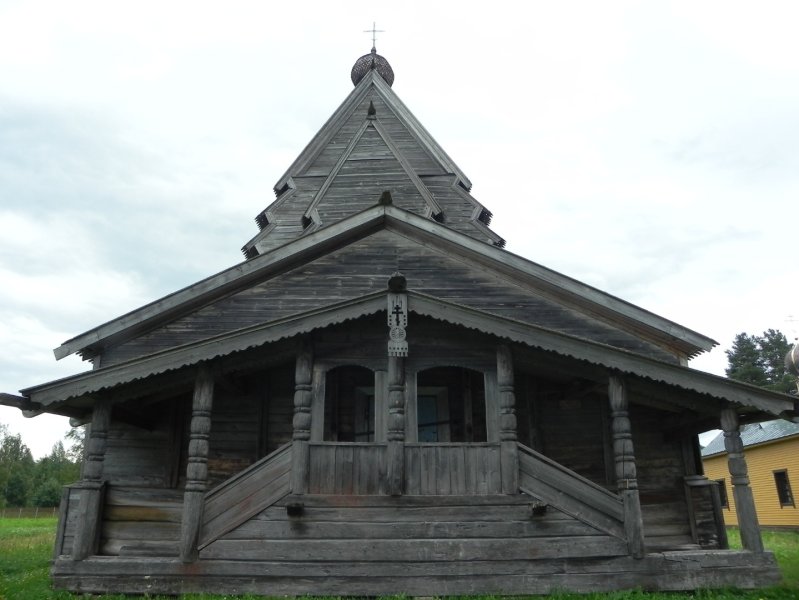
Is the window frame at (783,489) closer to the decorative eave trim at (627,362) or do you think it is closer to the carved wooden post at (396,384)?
the decorative eave trim at (627,362)

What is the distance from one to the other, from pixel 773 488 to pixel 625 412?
24314mm

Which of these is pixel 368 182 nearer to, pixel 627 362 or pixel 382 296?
pixel 382 296

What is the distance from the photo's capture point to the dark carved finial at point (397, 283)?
8344 mm

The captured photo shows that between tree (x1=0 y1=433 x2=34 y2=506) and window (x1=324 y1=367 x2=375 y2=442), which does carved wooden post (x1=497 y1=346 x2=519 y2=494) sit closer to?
window (x1=324 y1=367 x2=375 y2=442)

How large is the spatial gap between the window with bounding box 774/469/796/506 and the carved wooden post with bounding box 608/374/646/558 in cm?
2323

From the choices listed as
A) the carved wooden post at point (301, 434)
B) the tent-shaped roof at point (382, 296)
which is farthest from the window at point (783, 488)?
the carved wooden post at point (301, 434)

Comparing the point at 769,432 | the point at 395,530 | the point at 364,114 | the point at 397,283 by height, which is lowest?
the point at 395,530

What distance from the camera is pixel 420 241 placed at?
11922 millimetres

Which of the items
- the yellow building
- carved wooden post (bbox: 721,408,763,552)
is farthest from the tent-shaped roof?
the yellow building

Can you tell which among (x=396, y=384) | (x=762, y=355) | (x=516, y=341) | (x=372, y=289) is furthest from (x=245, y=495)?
(x=762, y=355)

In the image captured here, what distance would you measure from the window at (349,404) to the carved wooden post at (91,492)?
356cm

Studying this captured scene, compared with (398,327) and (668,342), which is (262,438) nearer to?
(398,327)

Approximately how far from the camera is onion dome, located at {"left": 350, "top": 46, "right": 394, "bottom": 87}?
71.0 feet

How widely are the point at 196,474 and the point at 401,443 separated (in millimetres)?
2575
